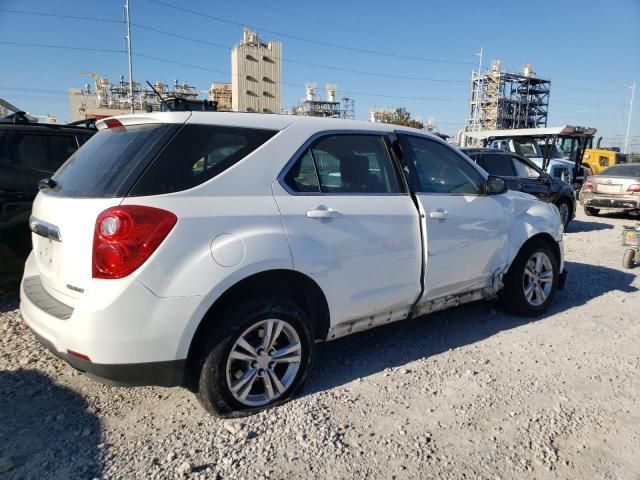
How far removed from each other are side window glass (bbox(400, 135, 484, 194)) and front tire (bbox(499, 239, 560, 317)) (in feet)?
2.95

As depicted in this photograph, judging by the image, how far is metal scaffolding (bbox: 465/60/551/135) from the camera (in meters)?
75.1

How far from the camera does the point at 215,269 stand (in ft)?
7.82

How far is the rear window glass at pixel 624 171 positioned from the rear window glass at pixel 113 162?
12.5 m

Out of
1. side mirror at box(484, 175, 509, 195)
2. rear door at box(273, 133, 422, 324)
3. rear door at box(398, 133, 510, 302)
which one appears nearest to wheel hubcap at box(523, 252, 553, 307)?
rear door at box(398, 133, 510, 302)

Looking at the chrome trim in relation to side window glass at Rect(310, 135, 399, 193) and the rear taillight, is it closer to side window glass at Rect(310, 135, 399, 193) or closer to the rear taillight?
the rear taillight

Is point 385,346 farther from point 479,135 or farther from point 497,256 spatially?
point 479,135

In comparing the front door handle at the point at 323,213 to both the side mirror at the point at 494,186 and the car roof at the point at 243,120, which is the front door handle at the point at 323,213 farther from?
the side mirror at the point at 494,186

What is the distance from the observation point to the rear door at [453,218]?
346 cm

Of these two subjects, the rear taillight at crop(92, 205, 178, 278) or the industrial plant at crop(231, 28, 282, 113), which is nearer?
the rear taillight at crop(92, 205, 178, 278)

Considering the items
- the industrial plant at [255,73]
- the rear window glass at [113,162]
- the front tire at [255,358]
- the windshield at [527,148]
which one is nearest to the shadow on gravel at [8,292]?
the rear window glass at [113,162]

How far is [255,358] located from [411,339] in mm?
1697

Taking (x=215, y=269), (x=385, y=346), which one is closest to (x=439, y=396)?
(x=385, y=346)

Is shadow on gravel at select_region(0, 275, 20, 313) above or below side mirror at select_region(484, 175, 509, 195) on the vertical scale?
below

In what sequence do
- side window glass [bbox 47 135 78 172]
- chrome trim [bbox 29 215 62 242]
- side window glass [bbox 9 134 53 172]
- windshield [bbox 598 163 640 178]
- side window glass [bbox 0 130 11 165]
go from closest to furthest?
1. chrome trim [bbox 29 215 62 242]
2. side window glass [bbox 0 130 11 165]
3. side window glass [bbox 9 134 53 172]
4. side window glass [bbox 47 135 78 172]
5. windshield [bbox 598 163 640 178]
